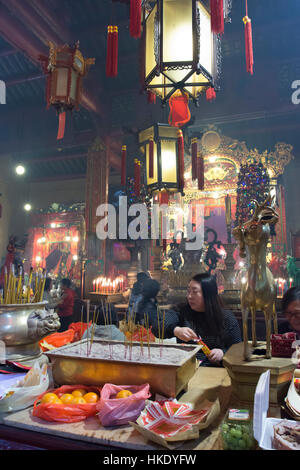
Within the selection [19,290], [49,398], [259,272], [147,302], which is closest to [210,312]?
[147,302]

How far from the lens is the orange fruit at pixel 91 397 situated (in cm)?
88

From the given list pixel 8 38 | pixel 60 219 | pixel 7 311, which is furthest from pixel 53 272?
pixel 7 311

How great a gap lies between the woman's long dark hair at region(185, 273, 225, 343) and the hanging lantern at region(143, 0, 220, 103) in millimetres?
1123

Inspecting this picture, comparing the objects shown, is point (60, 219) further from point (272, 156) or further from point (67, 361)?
point (67, 361)

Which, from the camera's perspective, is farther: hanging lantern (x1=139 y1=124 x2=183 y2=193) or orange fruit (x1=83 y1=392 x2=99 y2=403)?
hanging lantern (x1=139 y1=124 x2=183 y2=193)

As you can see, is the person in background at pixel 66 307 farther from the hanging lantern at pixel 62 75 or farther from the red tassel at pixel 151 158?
the hanging lantern at pixel 62 75

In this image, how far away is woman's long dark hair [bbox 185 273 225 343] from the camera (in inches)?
74.7

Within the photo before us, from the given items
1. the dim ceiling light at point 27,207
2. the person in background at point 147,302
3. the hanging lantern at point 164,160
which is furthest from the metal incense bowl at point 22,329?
the dim ceiling light at point 27,207

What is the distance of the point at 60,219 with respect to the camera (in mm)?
8703

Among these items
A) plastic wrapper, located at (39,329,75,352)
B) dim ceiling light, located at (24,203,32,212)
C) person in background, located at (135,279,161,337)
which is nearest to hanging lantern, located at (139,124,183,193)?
person in background, located at (135,279,161,337)

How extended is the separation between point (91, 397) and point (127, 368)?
13cm

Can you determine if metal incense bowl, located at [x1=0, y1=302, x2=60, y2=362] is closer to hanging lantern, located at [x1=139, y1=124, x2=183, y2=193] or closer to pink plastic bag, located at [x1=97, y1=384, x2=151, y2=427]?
pink plastic bag, located at [x1=97, y1=384, x2=151, y2=427]

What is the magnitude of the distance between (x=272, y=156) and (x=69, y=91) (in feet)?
15.7

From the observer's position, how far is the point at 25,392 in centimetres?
90
